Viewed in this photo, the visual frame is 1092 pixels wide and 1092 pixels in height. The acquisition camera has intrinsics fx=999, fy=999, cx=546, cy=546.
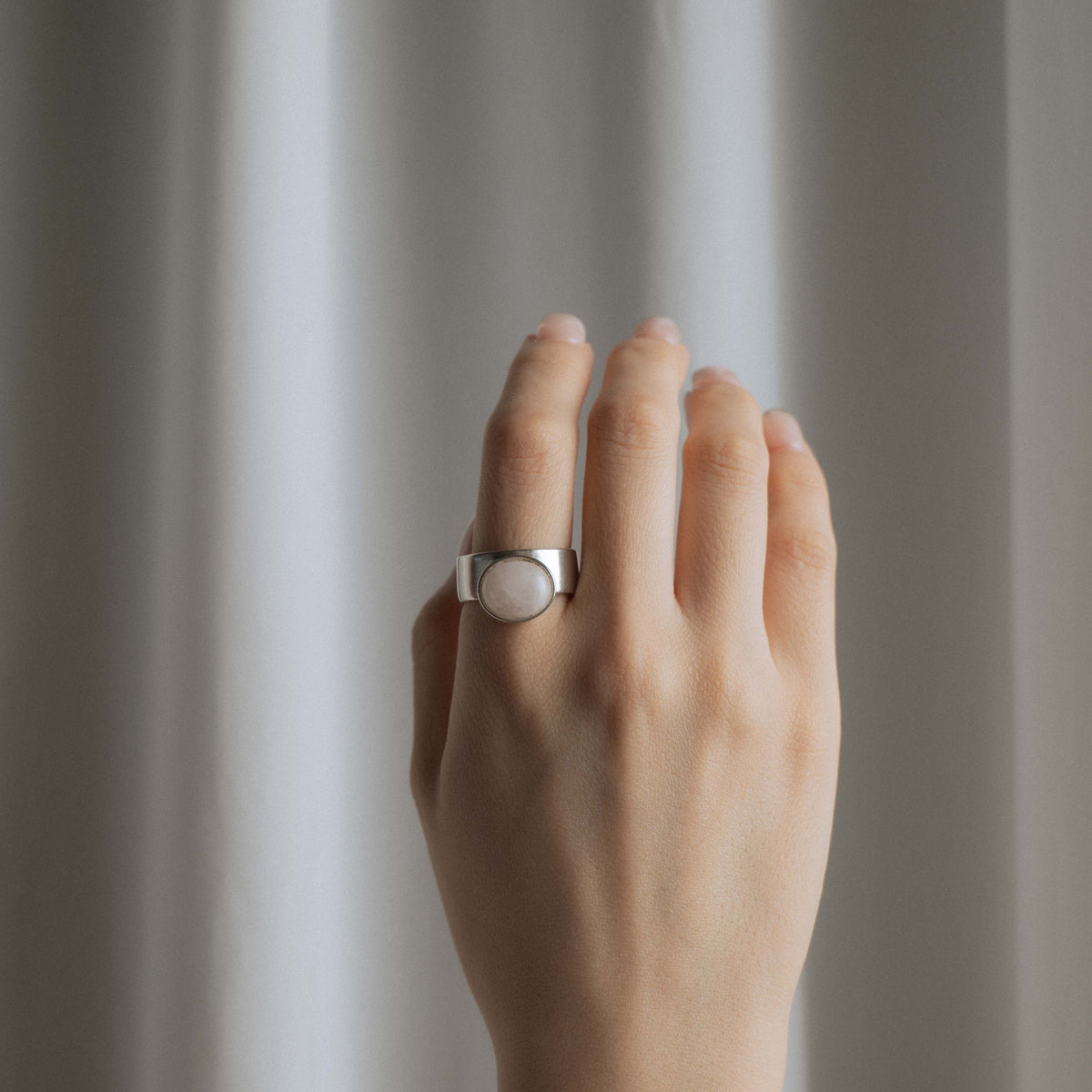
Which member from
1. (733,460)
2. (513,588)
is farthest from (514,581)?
(733,460)

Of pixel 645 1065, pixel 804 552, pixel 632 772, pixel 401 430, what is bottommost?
pixel 645 1065

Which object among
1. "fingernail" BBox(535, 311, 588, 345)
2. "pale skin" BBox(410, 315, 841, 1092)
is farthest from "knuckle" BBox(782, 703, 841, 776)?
"fingernail" BBox(535, 311, 588, 345)

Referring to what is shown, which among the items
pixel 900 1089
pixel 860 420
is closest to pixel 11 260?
pixel 860 420

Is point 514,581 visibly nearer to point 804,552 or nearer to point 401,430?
point 804,552

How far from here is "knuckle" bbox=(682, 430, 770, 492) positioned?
460mm

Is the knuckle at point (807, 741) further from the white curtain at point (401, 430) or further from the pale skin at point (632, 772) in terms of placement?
the white curtain at point (401, 430)

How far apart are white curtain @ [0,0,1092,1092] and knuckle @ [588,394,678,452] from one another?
282 mm

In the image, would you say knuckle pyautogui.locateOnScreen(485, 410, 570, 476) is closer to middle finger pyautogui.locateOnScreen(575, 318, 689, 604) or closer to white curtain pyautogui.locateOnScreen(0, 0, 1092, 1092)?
middle finger pyautogui.locateOnScreen(575, 318, 689, 604)

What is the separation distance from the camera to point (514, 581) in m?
0.44

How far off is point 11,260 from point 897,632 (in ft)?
2.30

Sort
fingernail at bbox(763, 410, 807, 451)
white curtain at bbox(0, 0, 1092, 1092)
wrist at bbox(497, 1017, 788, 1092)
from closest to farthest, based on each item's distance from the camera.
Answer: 1. wrist at bbox(497, 1017, 788, 1092)
2. fingernail at bbox(763, 410, 807, 451)
3. white curtain at bbox(0, 0, 1092, 1092)

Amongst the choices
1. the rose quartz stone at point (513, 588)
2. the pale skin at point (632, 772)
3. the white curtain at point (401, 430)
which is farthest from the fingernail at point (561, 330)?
the white curtain at point (401, 430)

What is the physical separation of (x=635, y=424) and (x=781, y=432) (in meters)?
0.11

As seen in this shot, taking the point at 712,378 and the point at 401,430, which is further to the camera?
the point at 401,430
